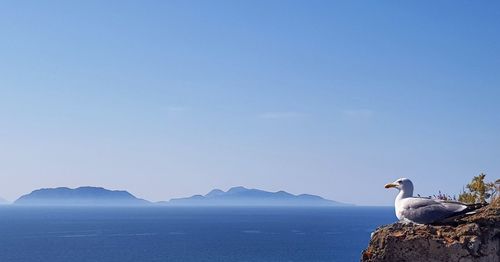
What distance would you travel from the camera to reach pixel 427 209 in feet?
27.1

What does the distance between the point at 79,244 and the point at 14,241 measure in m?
21.8

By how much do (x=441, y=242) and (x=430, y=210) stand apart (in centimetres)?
89

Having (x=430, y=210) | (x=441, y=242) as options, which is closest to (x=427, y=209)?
(x=430, y=210)

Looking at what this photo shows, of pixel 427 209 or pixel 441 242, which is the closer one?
pixel 441 242

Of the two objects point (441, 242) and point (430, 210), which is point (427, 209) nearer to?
point (430, 210)

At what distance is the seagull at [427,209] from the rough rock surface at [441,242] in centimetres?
29

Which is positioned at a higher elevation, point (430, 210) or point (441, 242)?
point (430, 210)

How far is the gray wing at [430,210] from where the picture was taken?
26.7ft

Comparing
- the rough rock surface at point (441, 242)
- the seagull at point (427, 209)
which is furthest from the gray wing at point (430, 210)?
the rough rock surface at point (441, 242)

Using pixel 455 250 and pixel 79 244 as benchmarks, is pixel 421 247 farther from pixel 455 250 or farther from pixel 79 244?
pixel 79 244

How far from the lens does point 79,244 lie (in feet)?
455

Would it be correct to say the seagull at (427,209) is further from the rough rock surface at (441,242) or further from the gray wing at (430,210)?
the rough rock surface at (441,242)

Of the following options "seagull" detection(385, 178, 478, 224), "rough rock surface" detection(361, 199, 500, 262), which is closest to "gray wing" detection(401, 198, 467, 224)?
"seagull" detection(385, 178, 478, 224)

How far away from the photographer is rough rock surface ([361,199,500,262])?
7258 millimetres
